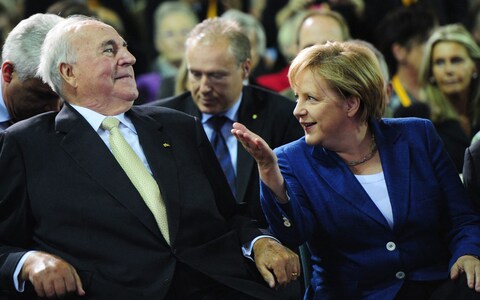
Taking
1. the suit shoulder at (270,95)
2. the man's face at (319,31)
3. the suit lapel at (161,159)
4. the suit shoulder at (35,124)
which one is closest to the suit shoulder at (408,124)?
the suit lapel at (161,159)

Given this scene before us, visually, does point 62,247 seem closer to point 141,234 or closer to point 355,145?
point 141,234

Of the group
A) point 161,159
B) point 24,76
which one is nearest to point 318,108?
point 161,159

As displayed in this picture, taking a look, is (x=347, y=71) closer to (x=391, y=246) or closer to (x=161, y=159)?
(x=391, y=246)

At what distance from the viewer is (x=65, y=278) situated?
306 centimetres

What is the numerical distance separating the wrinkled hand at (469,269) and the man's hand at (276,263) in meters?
0.59

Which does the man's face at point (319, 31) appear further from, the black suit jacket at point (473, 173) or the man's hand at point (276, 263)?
the man's hand at point (276, 263)

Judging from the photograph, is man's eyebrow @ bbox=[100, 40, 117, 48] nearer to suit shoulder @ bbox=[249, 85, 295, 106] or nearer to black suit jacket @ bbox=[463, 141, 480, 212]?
suit shoulder @ bbox=[249, 85, 295, 106]

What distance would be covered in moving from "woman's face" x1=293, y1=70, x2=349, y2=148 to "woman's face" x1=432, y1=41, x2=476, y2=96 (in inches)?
98.0

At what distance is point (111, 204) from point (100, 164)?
166 millimetres

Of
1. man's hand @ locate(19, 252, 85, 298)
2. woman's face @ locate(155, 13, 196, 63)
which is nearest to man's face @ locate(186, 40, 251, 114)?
man's hand @ locate(19, 252, 85, 298)

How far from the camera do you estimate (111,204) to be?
A: 10.9ft

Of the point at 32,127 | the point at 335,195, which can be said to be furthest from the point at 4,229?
the point at 335,195

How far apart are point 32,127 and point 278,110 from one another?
1628mm

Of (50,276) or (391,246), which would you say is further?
(391,246)
